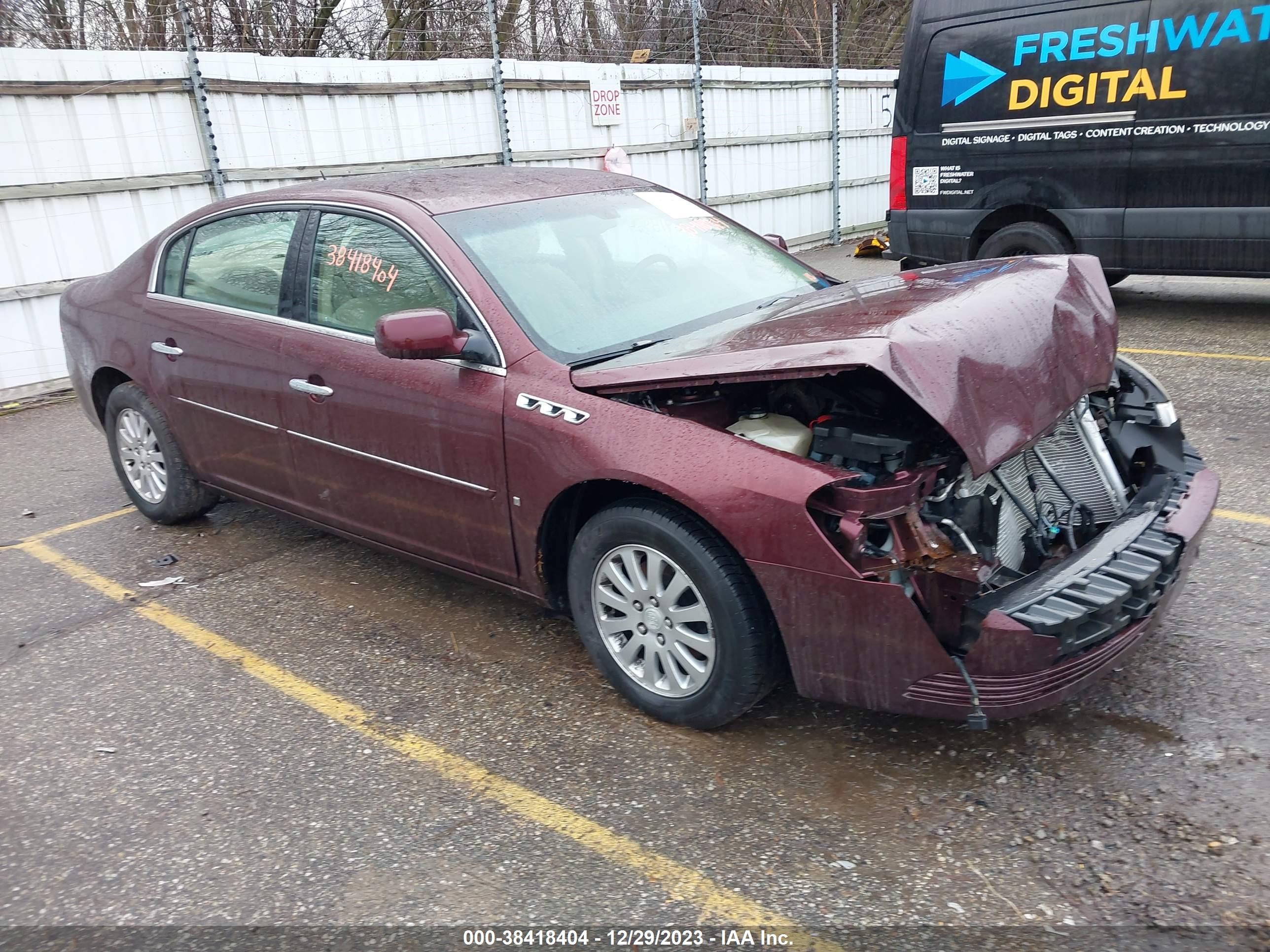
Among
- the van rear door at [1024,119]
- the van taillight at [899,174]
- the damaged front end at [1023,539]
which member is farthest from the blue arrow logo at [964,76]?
the damaged front end at [1023,539]

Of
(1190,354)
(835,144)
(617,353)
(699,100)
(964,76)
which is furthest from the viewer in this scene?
(835,144)

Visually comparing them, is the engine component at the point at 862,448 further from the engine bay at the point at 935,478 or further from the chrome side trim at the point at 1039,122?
the chrome side trim at the point at 1039,122

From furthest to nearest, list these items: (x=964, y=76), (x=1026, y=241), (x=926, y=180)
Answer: (x=926, y=180), (x=1026, y=241), (x=964, y=76)

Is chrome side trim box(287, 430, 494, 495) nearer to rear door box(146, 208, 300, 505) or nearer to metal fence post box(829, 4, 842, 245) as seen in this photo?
rear door box(146, 208, 300, 505)

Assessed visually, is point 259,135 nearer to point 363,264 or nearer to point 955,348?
point 363,264

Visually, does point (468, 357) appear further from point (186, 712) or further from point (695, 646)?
point (186, 712)

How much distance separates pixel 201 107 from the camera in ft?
27.7

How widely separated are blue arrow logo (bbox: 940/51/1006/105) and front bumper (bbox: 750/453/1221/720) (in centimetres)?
614

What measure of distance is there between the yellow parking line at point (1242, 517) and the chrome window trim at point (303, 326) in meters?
3.06

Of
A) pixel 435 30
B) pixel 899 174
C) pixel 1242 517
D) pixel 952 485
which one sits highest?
pixel 435 30

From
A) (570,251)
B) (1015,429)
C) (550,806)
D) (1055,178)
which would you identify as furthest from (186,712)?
(1055,178)

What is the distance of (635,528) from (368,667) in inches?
50.8

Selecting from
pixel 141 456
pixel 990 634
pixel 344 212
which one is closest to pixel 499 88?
pixel 141 456

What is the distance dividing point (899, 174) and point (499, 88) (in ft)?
13.7
